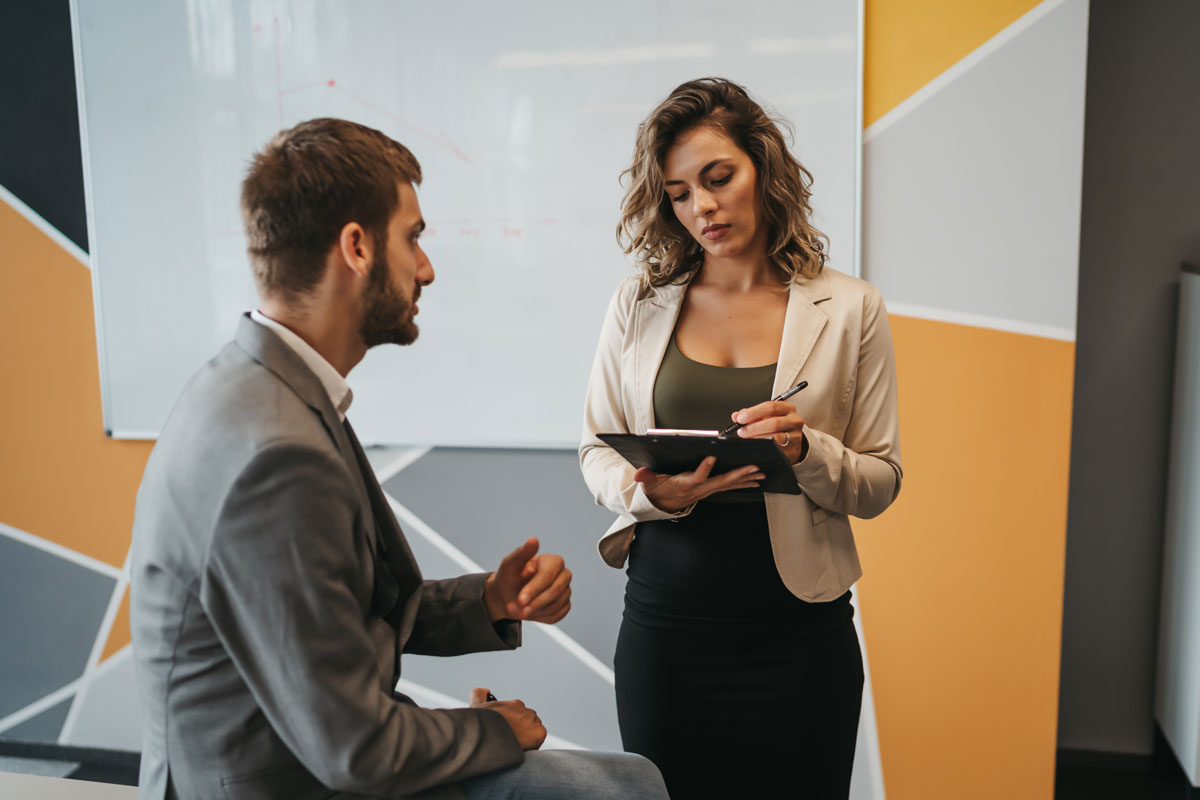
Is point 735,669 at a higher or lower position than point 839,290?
lower

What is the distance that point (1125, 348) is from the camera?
8.80 ft

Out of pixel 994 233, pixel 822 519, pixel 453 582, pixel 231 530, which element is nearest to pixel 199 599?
pixel 231 530

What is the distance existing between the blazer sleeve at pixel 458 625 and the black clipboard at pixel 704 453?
1.04 ft

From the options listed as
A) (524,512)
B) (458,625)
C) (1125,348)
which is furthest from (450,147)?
(1125,348)

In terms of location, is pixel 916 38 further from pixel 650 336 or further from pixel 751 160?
pixel 650 336

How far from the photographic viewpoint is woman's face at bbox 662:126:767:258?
1673 mm

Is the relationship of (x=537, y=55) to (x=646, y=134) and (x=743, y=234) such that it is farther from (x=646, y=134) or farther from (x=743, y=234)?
(x=743, y=234)

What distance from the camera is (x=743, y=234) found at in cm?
171

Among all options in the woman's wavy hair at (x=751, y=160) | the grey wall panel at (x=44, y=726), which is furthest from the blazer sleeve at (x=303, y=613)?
the grey wall panel at (x=44, y=726)

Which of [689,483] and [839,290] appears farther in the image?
[839,290]

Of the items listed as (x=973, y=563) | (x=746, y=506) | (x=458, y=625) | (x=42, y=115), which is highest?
(x=42, y=115)

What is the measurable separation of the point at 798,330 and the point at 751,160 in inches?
13.6

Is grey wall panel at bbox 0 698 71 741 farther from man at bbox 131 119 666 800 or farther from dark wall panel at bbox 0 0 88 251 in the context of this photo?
man at bbox 131 119 666 800

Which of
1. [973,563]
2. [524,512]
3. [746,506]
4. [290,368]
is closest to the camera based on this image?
[290,368]
